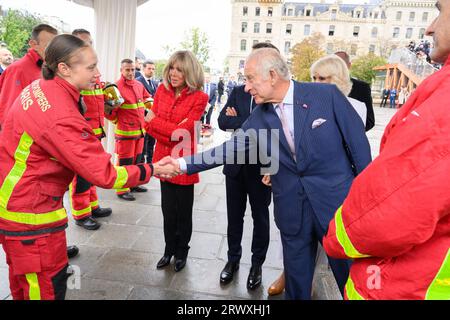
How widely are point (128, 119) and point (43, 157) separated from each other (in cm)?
341

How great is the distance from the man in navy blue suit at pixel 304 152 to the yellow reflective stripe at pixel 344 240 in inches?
37.1

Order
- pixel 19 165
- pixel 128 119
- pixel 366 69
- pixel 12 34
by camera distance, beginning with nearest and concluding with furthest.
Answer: pixel 19 165 → pixel 128 119 → pixel 12 34 → pixel 366 69

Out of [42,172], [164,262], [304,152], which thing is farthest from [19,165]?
[164,262]

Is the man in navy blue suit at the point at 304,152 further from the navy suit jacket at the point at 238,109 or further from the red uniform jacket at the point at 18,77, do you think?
the red uniform jacket at the point at 18,77

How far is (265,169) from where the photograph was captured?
2605mm

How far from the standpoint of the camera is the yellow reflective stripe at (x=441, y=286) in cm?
103

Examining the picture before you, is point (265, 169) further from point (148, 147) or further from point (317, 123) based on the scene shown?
point (148, 147)

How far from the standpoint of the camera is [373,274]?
115 centimetres

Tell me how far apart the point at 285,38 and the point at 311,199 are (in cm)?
7927

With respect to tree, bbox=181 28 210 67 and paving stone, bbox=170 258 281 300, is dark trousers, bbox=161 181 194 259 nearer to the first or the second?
paving stone, bbox=170 258 281 300

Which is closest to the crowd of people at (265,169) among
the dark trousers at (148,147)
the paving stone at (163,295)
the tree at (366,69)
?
the paving stone at (163,295)

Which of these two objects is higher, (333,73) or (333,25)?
(333,25)

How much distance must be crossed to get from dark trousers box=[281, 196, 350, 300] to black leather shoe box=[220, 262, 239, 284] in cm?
95
